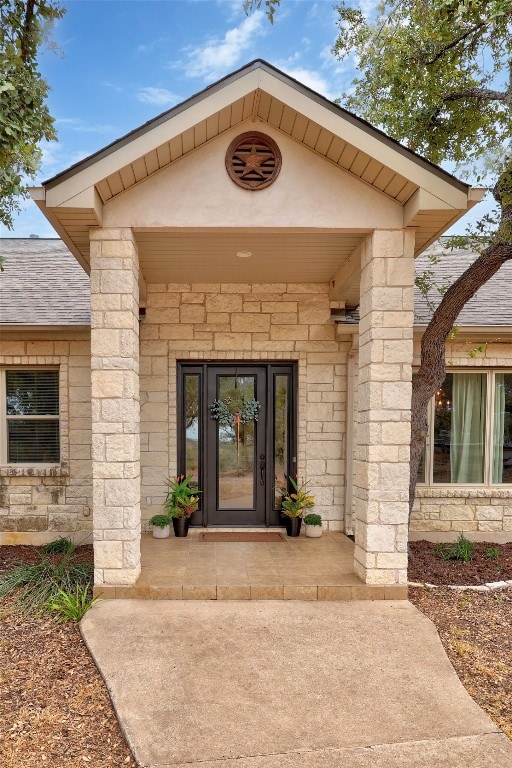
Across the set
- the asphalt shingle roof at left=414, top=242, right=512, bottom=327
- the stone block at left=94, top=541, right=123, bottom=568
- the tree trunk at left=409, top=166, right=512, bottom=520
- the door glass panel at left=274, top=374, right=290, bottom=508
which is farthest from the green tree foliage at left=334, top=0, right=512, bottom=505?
the stone block at left=94, top=541, right=123, bottom=568

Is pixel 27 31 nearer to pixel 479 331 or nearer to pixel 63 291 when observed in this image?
pixel 63 291

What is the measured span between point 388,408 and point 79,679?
10.6 ft

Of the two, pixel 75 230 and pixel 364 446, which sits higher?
pixel 75 230

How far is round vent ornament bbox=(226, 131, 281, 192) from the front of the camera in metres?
4.36

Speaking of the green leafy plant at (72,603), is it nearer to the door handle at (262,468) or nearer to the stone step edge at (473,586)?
the door handle at (262,468)

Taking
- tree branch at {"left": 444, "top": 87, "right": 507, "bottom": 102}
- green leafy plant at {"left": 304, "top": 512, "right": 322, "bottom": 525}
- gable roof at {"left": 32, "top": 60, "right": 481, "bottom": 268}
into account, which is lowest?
green leafy plant at {"left": 304, "top": 512, "right": 322, "bottom": 525}

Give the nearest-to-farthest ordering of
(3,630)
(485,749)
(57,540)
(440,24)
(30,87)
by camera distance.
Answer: (485,749) < (3,630) < (30,87) < (440,24) < (57,540)

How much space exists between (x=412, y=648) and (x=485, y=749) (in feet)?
3.49

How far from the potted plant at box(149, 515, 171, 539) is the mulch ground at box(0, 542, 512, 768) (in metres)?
2.03

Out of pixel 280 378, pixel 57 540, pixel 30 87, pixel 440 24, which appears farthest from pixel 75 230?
pixel 440 24

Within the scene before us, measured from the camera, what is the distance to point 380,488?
4.40 meters

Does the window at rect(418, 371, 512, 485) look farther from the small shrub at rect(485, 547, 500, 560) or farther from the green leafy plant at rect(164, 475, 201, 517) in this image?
the green leafy plant at rect(164, 475, 201, 517)

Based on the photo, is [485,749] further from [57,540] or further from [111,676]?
[57,540]

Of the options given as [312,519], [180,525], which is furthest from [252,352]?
[180,525]
